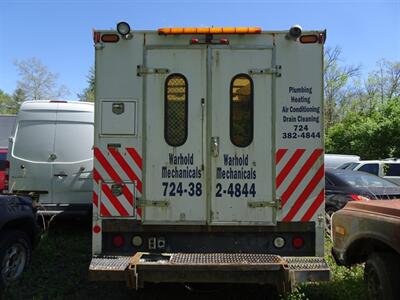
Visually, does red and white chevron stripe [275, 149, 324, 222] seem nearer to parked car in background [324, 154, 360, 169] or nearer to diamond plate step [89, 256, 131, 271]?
diamond plate step [89, 256, 131, 271]

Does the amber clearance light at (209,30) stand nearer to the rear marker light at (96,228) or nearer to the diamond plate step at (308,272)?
the rear marker light at (96,228)

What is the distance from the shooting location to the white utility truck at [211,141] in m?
5.33

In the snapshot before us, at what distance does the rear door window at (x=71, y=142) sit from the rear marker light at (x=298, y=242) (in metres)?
4.93

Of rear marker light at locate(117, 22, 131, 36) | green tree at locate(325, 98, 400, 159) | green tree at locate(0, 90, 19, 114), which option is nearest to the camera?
rear marker light at locate(117, 22, 131, 36)

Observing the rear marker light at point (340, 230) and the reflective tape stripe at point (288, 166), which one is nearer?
the reflective tape stripe at point (288, 166)

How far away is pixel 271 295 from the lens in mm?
Answer: 6133

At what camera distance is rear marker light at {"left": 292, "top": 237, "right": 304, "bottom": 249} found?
538cm

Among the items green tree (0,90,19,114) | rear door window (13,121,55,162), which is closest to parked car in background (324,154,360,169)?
rear door window (13,121,55,162)

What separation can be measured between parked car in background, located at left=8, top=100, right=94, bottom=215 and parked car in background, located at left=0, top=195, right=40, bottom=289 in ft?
7.75

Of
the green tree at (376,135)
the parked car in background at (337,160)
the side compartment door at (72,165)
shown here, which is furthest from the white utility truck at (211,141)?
the green tree at (376,135)

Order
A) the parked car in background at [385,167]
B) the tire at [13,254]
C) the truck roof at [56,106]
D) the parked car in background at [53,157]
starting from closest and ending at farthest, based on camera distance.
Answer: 1. the tire at [13,254]
2. the parked car in background at [53,157]
3. the truck roof at [56,106]
4. the parked car in background at [385,167]

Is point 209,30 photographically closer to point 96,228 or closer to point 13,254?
point 96,228

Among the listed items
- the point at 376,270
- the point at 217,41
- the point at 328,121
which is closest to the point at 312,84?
the point at 217,41

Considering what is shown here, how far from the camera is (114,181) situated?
5.34 metres
